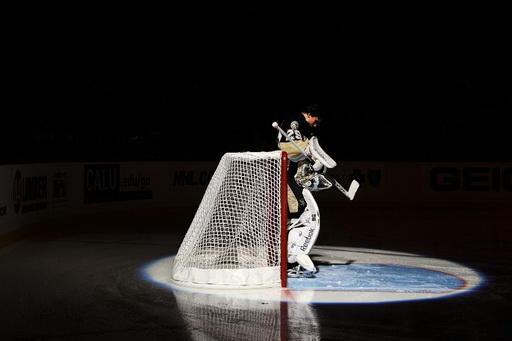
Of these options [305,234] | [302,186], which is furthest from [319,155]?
[305,234]

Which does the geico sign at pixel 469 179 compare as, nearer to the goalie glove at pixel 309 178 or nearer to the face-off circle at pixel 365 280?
the face-off circle at pixel 365 280

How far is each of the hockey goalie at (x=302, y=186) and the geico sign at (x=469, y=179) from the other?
14.0 metres

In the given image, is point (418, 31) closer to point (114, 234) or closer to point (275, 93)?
point (275, 93)

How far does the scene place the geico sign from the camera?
68.3 feet

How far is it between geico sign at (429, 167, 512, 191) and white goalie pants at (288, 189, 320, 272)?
1401 centimetres

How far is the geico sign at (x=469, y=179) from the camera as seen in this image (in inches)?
819

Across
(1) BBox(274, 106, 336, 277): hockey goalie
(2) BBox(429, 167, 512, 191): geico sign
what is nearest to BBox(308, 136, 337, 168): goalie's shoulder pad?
(1) BBox(274, 106, 336, 277): hockey goalie

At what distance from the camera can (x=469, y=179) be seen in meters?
21.2

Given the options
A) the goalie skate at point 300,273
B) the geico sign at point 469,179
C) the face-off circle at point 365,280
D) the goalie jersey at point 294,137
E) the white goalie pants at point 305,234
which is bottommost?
the face-off circle at point 365,280

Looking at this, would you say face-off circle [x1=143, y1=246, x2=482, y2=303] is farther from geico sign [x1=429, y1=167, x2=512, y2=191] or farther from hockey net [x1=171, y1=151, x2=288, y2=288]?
geico sign [x1=429, y1=167, x2=512, y2=191]

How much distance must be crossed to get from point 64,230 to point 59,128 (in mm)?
8434

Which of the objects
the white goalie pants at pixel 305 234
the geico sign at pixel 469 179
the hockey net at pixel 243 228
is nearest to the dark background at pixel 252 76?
the geico sign at pixel 469 179

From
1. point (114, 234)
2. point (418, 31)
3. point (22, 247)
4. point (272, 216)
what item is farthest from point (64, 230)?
point (418, 31)

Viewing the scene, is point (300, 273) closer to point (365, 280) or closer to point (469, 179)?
point (365, 280)
